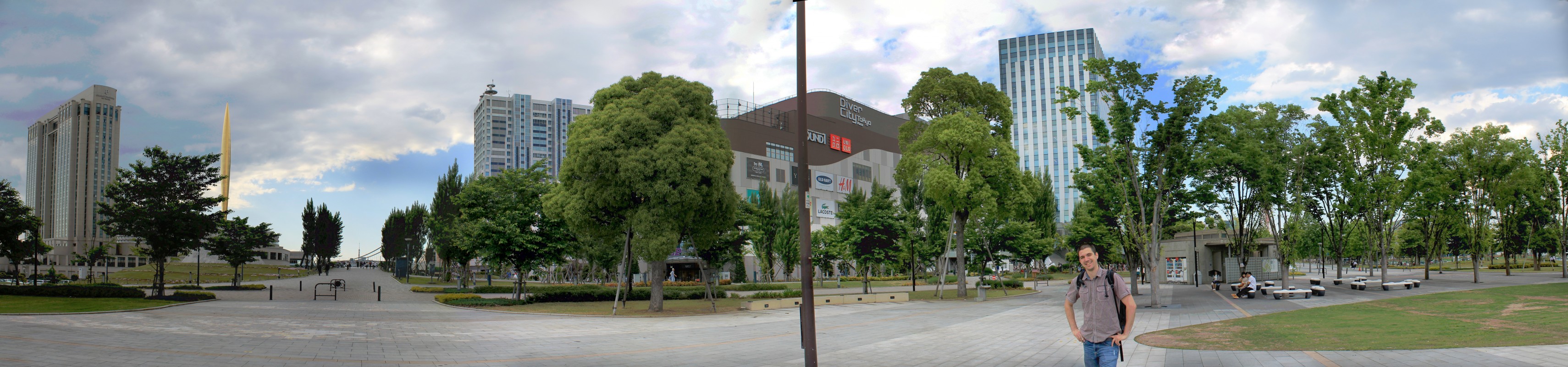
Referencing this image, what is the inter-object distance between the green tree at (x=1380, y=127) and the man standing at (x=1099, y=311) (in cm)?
3167

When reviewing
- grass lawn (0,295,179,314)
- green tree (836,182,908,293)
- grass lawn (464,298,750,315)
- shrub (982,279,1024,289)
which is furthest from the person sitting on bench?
grass lawn (0,295,179,314)

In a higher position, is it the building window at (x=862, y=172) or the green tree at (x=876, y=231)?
the building window at (x=862, y=172)

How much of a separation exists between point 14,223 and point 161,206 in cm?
672

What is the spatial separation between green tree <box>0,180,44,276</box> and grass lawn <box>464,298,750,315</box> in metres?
22.0

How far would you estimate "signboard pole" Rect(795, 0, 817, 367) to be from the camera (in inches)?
327

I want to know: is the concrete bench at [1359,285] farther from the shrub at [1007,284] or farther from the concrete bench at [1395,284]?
the shrub at [1007,284]

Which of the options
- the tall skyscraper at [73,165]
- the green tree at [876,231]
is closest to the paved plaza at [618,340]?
the green tree at [876,231]

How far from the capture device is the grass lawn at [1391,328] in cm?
1034

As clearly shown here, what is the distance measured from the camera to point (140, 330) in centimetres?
1420

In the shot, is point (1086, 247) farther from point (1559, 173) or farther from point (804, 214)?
point (1559, 173)

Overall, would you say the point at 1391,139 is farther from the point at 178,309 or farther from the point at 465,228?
the point at 178,309

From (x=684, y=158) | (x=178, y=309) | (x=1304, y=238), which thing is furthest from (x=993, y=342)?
(x=1304, y=238)

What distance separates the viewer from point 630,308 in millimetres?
25203

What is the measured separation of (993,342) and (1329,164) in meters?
26.1
